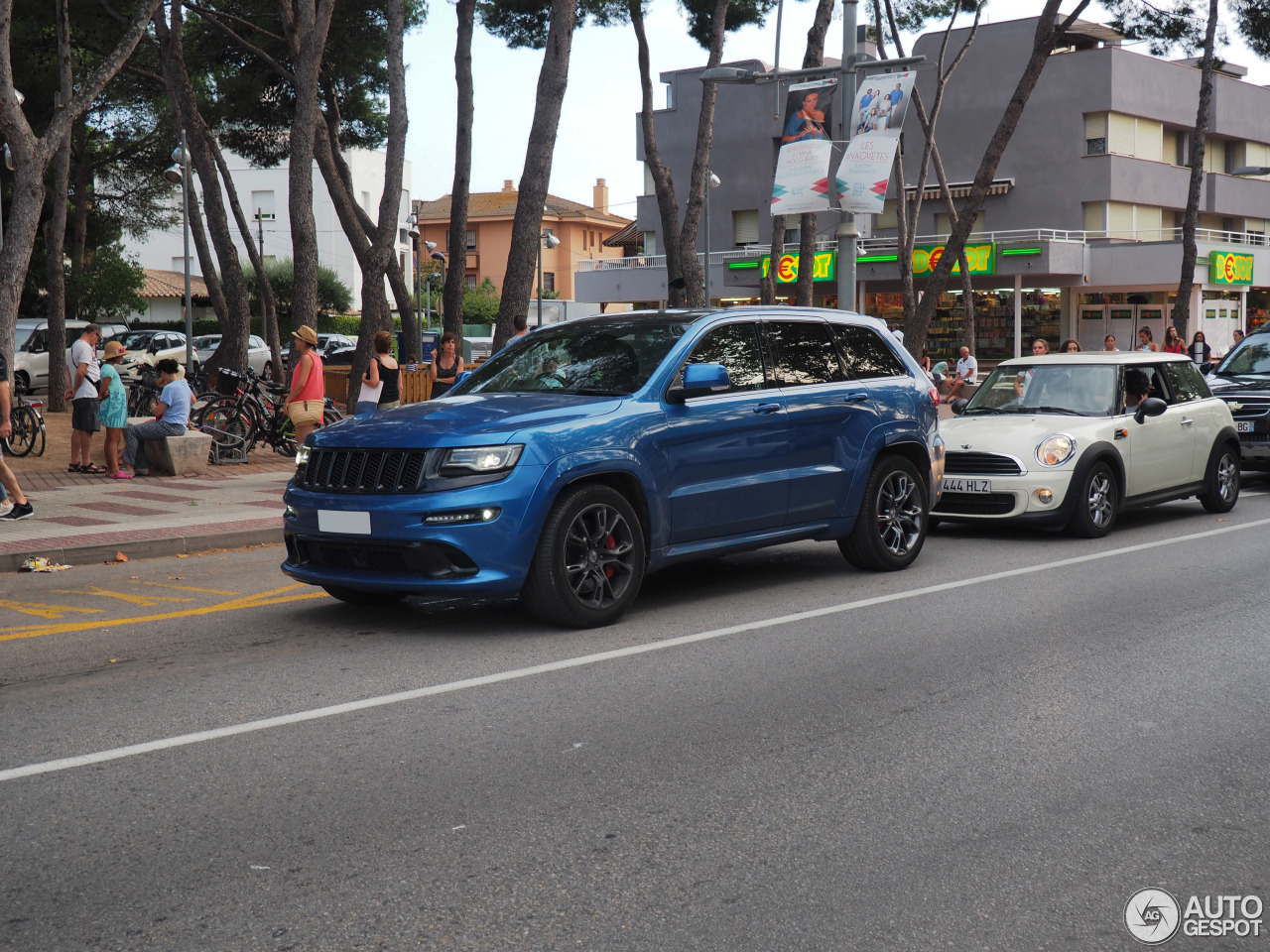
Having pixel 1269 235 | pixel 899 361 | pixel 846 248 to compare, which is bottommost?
pixel 899 361

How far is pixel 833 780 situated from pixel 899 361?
5.54 m

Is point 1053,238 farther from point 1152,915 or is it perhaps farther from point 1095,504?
point 1152,915

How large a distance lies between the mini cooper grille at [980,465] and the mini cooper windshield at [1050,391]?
1.10m

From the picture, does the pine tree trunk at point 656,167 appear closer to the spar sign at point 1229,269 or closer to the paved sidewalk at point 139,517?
the paved sidewalk at point 139,517

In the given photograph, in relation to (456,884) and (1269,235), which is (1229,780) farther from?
(1269,235)

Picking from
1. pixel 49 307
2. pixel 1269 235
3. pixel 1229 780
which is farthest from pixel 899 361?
pixel 1269 235

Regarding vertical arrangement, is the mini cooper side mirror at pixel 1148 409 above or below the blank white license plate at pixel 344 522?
above

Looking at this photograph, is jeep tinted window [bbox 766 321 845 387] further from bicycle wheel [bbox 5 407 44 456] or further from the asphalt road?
bicycle wheel [bbox 5 407 44 456]

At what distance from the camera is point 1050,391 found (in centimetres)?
1237

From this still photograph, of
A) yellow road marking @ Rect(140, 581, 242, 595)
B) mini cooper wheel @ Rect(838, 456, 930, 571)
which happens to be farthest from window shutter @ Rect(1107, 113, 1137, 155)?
yellow road marking @ Rect(140, 581, 242, 595)

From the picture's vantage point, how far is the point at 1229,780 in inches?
191

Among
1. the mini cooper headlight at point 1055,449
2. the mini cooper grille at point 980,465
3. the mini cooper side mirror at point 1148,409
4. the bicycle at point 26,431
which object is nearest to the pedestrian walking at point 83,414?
the bicycle at point 26,431

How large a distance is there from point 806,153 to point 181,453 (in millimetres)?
8459

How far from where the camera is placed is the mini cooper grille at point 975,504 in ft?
36.9
